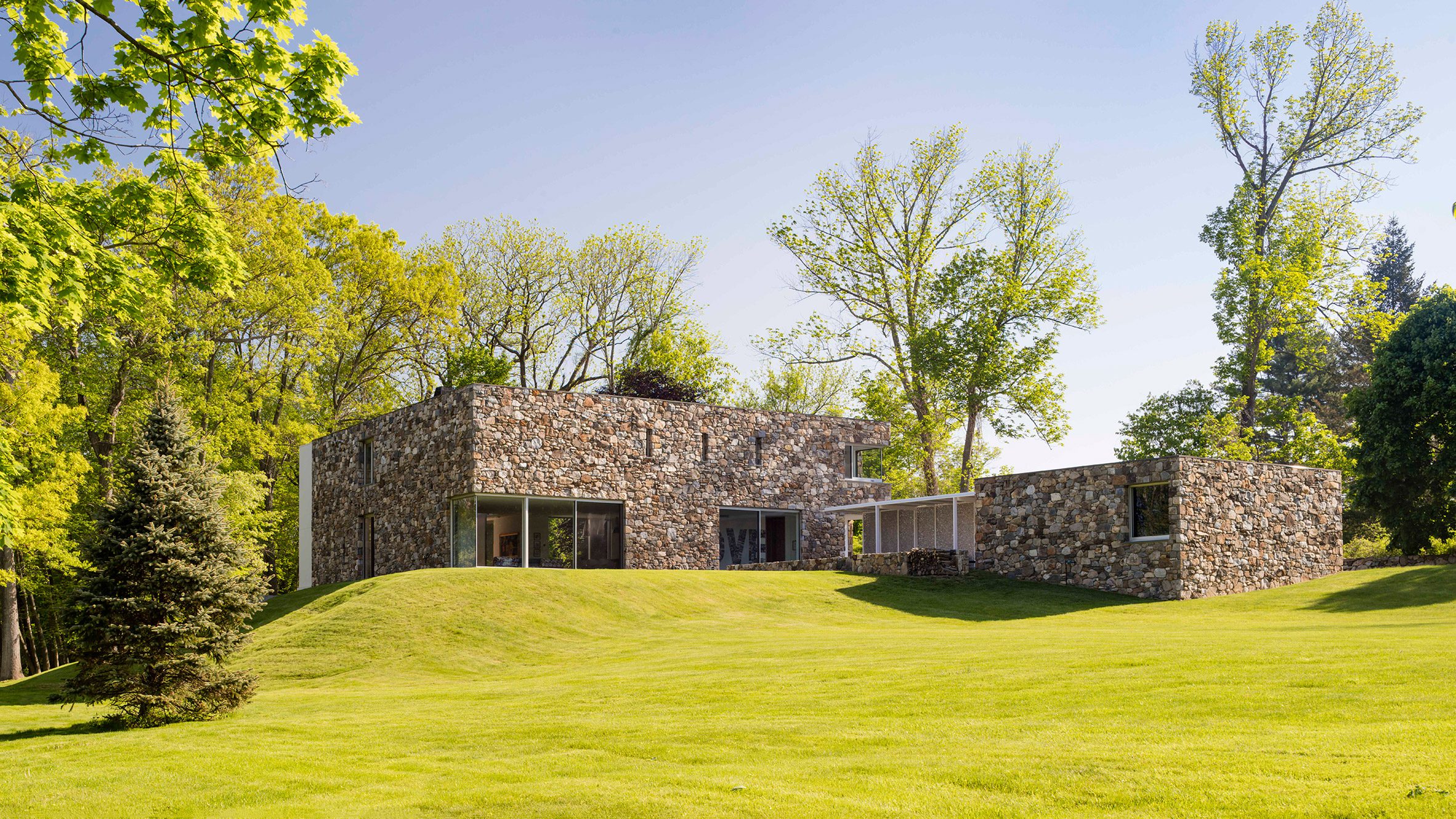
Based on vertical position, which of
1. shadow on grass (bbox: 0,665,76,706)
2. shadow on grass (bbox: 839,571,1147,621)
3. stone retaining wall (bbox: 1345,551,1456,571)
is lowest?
shadow on grass (bbox: 0,665,76,706)

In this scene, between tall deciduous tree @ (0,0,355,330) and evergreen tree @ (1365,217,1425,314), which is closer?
tall deciduous tree @ (0,0,355,330)

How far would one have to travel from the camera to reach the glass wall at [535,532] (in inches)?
1147

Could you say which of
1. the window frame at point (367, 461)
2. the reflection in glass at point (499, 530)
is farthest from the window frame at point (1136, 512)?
the window frame at point (367, 461)

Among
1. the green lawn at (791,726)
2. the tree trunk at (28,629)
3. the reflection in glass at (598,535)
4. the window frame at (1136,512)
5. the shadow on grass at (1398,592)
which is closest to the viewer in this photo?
the green lawn at (791,726)

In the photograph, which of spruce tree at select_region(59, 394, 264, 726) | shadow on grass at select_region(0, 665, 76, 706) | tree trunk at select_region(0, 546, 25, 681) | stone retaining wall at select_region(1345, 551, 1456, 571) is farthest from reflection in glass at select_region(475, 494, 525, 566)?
stone retaining wall at select_region(1345, 551, 1456, 571)

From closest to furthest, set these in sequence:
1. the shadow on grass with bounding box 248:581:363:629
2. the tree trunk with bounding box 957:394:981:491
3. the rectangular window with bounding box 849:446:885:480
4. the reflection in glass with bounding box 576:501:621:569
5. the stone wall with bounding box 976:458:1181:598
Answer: the shadow on grass with bounding box 248:581:363:629
the stone wall with bounding box 976:458:1181:598
the reflection in glass with bounding box 576:501:621:569
the rectangular window with bounding box 849:446:885:480
the tree trunk with bounding box 957:394:981:491

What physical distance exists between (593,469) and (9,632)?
15.9 metres

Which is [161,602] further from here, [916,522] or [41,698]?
[916,522]

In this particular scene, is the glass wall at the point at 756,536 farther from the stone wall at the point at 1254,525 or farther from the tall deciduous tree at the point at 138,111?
the tall deciduous tree at the point at 138,111

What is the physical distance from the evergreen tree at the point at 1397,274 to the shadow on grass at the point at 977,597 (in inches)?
1415

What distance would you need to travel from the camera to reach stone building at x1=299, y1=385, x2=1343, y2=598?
88.1ft

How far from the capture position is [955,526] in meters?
31.4

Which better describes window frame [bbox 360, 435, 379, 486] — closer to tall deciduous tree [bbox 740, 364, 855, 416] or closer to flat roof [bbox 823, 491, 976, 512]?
flat roof [bbox 823, 491, 976, 512]

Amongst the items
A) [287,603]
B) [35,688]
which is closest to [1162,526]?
[287,603]
